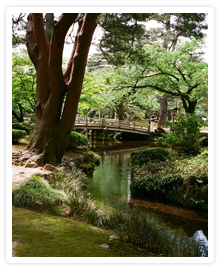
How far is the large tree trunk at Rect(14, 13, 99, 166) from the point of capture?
20.9 ft

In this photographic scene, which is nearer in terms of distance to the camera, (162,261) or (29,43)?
(162,261)

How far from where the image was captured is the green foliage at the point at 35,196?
12.9 ft

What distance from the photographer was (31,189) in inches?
166

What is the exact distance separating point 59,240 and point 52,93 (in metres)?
4.86

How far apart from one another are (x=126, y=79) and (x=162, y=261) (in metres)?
12.3

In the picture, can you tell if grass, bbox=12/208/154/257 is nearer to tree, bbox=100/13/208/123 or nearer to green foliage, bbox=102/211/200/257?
green foliage, bbox=102/211/200/257

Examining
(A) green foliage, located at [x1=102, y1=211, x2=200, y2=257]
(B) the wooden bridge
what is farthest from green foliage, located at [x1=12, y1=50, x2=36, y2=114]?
(A) green foliage, located at [x1=102, y1=211, x2=200, y2=257]

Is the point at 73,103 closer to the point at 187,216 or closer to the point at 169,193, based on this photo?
the point at 169,193

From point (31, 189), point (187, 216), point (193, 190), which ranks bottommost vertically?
point (187, 216)

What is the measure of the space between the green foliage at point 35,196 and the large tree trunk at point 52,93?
2293 mm
